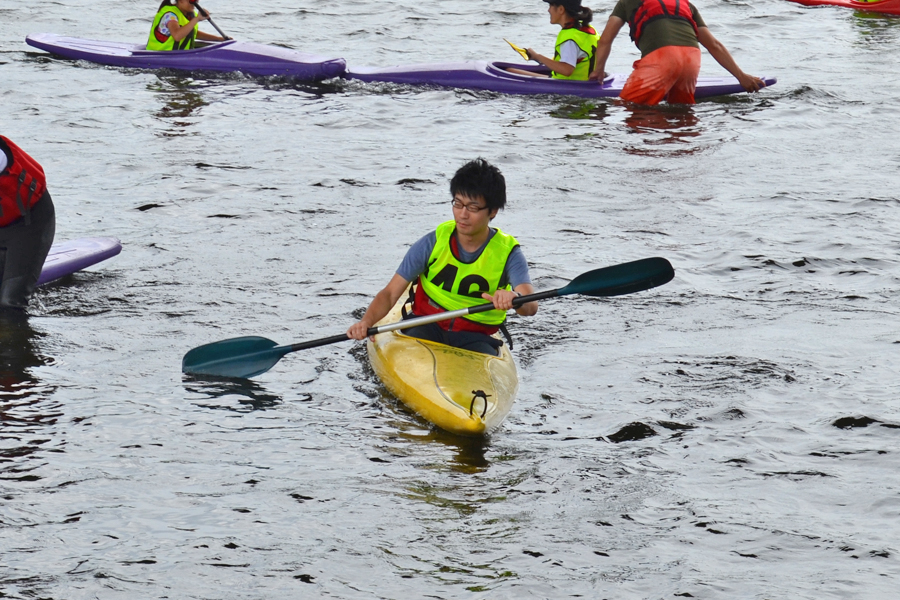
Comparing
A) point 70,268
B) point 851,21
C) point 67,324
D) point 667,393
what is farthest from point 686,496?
point 851,21

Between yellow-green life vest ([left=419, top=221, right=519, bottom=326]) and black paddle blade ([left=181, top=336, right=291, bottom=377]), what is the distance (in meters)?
0.77

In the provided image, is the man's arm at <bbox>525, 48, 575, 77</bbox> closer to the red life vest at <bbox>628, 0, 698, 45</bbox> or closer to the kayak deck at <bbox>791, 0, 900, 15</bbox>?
the red life vest at <bbox>628, 0, 698, 45</bbox>

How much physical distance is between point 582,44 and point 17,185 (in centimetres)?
618

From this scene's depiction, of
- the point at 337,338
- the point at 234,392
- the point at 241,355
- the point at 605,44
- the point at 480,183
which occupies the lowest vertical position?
the point at 234,392

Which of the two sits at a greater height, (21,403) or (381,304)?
(381,304)

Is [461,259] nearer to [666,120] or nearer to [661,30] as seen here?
[661,30]

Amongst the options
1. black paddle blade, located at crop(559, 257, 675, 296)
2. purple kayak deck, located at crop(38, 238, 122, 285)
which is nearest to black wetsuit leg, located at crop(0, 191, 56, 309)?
purple kayak deck, located at crop(38, 238, 122, 285)

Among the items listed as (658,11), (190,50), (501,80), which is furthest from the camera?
(190,50)

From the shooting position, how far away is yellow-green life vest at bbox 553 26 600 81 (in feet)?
32.8

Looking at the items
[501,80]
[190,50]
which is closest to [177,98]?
[190,50]

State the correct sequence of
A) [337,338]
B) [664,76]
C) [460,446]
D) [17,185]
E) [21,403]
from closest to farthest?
1. [460,446]
2. [21,403]
3. [337,338]
4. [17,185]
5. [664,76]

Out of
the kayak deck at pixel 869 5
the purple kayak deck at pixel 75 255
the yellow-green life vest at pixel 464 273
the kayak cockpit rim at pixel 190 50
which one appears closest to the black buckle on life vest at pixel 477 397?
the yellow-green life vest at pixel 464 273

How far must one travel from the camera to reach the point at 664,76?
9.99 meters

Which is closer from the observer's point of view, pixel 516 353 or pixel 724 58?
pixel 516 353
